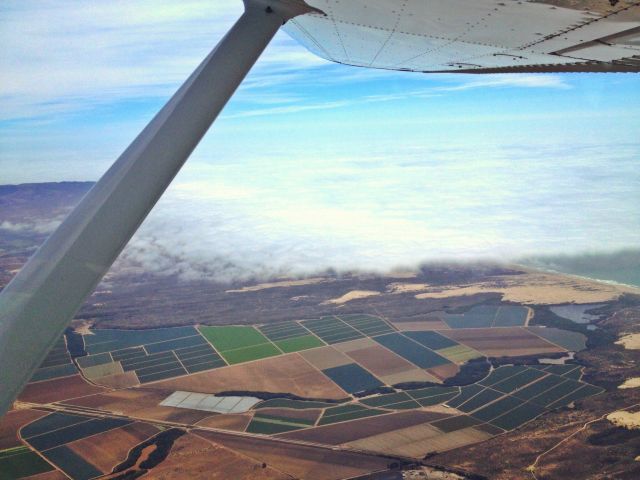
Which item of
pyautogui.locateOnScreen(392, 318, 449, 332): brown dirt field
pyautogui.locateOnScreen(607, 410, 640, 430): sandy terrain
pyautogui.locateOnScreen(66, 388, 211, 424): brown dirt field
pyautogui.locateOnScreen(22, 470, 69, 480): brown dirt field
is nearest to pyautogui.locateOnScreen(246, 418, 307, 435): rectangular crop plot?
pyautogui.locateOnScreen(66, 388, 211, 424): brown dirt field

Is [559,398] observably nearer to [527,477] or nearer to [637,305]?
[527,477]

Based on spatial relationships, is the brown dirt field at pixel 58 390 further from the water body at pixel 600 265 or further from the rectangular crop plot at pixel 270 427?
the water body at pixel 600 265

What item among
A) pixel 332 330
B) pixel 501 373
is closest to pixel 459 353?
pixel 501 373

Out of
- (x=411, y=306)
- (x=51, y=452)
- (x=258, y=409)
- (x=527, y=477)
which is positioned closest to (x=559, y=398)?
(x=527, y=477)

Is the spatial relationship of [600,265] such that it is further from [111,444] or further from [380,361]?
[111,444]

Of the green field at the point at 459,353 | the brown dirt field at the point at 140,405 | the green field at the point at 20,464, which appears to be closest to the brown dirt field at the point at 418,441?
the green field at the point at 459,353

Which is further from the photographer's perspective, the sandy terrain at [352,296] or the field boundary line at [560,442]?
the sandy terrain at [352,296]

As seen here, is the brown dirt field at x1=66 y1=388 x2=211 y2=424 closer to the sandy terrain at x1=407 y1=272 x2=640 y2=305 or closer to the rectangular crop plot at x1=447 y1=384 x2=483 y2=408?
the rectangular crop plot at x1=447 y1=384 x2=483 y2=408
